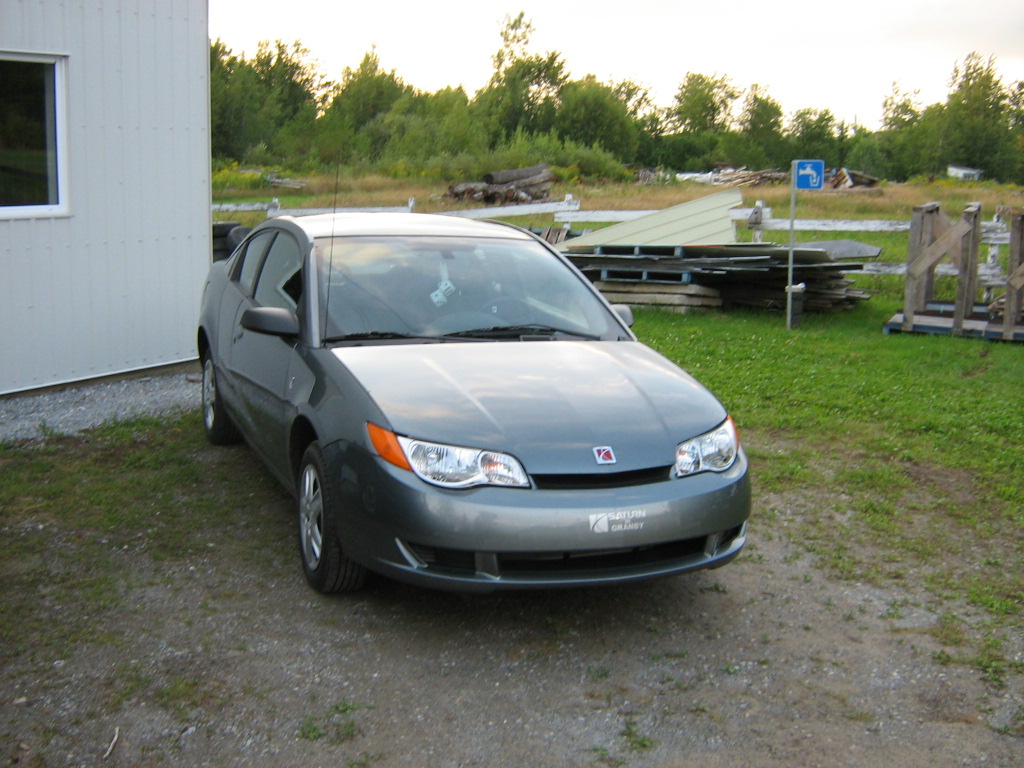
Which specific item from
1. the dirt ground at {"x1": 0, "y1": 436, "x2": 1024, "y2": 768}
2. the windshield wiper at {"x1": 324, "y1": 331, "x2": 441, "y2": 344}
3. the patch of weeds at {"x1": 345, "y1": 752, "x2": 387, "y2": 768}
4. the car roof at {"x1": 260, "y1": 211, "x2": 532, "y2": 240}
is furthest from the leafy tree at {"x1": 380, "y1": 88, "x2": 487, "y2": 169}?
the patch of weeds at {"x1": 345, "y1": 752, "x2": 387, "y2": 768}

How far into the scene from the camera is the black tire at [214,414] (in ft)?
23.3

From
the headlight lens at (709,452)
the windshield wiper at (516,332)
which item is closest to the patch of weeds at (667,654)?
the headlight lens at (709,452)

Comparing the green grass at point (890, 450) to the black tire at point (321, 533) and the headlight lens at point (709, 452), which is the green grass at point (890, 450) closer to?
the headlight lens at point (709, 452)

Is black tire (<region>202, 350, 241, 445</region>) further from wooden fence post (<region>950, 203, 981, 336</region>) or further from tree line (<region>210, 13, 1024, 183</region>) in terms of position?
tree line (<region>210, 13, 1024, 183</region>)

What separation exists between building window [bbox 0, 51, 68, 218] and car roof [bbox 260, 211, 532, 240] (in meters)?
3.28

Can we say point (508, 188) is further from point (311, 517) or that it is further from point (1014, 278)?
point (311, 517)

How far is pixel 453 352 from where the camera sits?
4.99m

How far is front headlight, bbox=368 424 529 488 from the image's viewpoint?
13.5 feet

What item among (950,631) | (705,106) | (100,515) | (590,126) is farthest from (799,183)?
(705,106)

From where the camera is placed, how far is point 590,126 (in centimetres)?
6838

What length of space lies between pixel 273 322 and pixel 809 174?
9806 mm

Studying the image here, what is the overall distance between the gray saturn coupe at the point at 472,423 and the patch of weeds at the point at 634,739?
641 mm

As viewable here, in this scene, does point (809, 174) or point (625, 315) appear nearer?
point (625, 315)

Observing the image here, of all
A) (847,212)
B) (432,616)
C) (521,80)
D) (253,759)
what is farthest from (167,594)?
(521,80)
